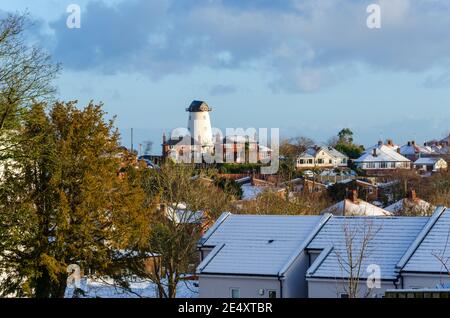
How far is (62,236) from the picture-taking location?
2323cm

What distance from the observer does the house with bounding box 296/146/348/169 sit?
334ft

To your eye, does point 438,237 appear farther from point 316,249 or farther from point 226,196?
point 226,196

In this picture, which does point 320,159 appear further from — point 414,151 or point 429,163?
point 414,151

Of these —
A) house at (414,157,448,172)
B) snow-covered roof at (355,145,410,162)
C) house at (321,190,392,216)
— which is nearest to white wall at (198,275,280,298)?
house at (321,190,392,216)

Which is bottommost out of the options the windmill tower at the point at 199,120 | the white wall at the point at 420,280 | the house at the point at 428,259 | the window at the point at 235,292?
the window at the point at 235,292

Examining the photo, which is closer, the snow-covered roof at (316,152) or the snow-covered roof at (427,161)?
the snow-covered roof at (316,152)

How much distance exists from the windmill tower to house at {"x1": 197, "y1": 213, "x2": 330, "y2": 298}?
240ft

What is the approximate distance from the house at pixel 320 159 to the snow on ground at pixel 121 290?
67198mm

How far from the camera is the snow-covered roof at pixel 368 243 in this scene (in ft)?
81.6

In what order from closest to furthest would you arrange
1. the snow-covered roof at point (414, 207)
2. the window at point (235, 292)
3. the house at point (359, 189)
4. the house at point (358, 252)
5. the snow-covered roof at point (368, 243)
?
the house at point (358, 252)
the snow-covered roof at point (368, 243)
the window at point (235, 292)
the snow-covered roof at point (414, 207)
the house at point (359, 189)

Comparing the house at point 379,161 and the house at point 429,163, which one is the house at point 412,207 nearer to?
the house at point 379,161

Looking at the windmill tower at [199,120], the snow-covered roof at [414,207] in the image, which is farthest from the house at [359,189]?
the windmill tower at [199,120]

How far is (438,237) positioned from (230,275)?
6.96m
